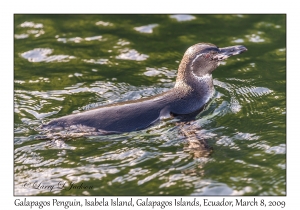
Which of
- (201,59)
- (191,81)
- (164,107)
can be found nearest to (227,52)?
(201,59)

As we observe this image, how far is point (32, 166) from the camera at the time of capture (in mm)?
7770

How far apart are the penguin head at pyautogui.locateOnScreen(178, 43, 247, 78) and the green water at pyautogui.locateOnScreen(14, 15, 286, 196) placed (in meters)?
0.57

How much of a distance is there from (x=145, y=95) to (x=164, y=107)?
1229mm

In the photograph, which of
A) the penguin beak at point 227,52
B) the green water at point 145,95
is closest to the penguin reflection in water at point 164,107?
the penguin beak at point 227,52

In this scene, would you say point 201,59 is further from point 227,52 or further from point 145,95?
point 145,95

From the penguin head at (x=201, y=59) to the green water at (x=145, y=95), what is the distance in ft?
1.86

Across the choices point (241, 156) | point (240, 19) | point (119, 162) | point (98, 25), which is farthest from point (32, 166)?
point (240, 19)

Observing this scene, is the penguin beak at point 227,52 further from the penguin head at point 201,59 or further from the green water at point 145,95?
the green water at point 145,95

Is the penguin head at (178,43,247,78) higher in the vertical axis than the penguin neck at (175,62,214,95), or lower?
higher

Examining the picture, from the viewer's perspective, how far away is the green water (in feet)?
24.5

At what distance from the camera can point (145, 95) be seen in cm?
1011

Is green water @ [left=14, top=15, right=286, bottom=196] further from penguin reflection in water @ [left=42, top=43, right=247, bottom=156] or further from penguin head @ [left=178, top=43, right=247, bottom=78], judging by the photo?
penguin head @ [left=178, top=43, right=247, bottom=78]

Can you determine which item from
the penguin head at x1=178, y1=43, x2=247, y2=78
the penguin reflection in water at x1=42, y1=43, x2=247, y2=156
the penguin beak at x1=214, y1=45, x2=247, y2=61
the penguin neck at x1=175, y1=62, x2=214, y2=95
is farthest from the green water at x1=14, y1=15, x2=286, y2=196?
the penguin beak at x1=214, y1=45, x2=247, y2=61
